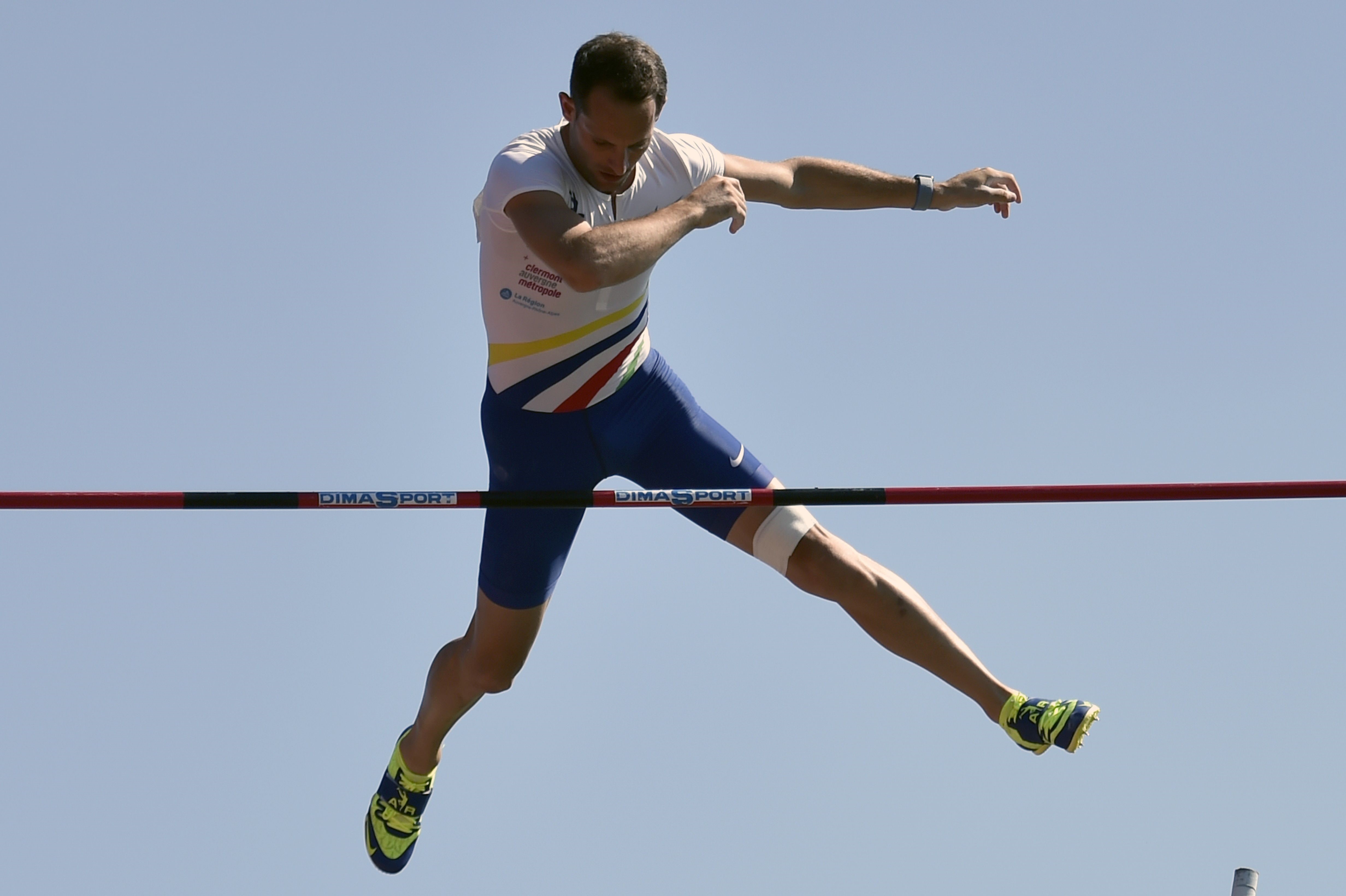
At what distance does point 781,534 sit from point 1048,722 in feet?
4.14

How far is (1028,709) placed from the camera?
750cm

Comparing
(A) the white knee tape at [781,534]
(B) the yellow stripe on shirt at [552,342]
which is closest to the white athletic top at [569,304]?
(B) the yellow stripe on shirt at [552,342]

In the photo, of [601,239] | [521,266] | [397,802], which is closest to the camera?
[601,239]

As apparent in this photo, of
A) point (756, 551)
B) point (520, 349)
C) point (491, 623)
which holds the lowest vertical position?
point (491, 623)

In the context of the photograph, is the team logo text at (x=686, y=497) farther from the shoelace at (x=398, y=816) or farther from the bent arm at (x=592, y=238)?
the shoelace at (x=398, y=816)

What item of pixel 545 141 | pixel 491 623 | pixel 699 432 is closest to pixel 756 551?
pixel 699 432

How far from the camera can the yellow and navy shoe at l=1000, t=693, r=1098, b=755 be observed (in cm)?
742

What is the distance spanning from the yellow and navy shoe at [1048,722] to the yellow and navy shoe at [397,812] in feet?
8.66

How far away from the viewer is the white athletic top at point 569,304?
7461 mm

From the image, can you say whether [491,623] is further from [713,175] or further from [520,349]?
[713,175]

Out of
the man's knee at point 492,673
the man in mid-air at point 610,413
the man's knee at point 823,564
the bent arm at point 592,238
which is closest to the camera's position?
the bent arm at point 592,238

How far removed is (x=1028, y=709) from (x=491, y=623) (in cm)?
218

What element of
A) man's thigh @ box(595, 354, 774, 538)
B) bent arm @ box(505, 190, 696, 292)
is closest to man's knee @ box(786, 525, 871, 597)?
man's thigh @ box(595, 354, 774, 538)

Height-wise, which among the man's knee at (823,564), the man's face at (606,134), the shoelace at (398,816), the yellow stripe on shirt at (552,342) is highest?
the man's face at (606,134)
